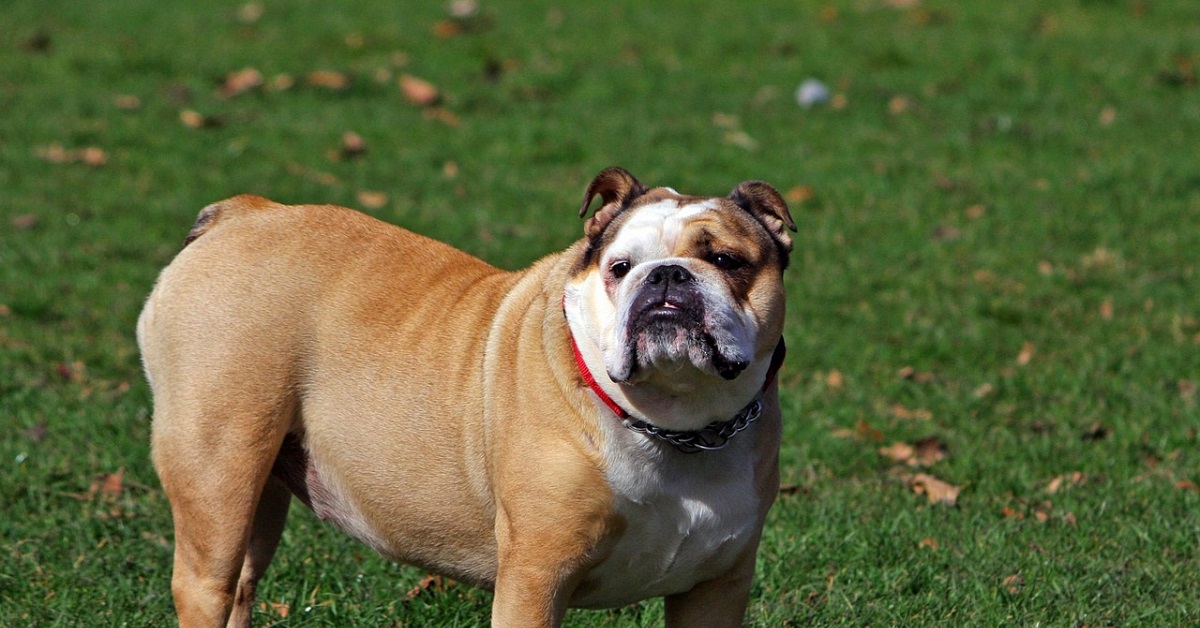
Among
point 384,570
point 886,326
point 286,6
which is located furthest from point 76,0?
point 384,570

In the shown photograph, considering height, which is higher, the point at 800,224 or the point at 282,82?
the point at 800,224

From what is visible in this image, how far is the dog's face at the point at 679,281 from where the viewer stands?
3.38 metres

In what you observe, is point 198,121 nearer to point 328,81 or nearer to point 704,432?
point 328,81

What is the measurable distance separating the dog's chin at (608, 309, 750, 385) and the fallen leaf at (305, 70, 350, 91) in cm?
855

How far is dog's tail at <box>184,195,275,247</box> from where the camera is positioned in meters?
4.38

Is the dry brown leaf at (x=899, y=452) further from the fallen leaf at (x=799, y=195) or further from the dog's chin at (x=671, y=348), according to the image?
the fallen leaf at (x=799, y=195)

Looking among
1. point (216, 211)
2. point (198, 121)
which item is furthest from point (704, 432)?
point (198, 121)

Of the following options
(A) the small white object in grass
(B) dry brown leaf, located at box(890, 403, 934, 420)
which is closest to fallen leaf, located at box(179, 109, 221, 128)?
(A) the small white object in grass

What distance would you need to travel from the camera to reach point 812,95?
38.0ft

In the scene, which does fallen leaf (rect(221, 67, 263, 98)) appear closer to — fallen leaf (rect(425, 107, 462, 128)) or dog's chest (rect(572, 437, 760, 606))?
fallen leaf (rect(425, 107, 462, 128))

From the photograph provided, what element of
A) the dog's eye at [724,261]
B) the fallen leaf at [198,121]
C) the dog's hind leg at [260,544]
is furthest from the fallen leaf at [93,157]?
the dog's eye at [724,261]

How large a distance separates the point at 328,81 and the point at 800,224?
4188 millimetres

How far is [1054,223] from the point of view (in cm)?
930

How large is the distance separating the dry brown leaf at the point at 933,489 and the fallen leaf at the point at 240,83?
23.1 feet
